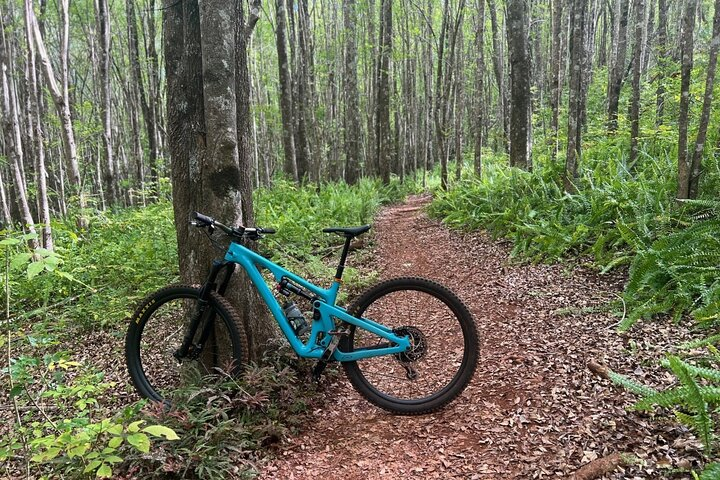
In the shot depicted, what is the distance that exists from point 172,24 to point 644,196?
554 centimetres

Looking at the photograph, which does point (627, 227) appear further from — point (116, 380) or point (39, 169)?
point (39, 169)

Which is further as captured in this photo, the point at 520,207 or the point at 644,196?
the point at 520,207

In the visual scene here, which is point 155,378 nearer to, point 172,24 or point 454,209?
point 172,24

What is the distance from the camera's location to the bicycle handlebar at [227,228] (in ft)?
10.1

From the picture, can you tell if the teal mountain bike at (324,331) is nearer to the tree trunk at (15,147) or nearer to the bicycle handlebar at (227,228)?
the bicycle handlebar at (227,228)

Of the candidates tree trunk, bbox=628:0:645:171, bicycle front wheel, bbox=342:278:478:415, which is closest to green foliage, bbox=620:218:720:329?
bicycle front wheel, bbox=342:278:478:415

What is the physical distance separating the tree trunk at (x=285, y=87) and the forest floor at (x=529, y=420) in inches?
417

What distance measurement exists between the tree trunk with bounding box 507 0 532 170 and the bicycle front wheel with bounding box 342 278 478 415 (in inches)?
264

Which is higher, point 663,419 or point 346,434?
point 663,419

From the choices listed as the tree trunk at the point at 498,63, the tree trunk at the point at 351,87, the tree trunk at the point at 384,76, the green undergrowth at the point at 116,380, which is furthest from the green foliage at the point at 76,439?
the tree trunk at the point at 384,76

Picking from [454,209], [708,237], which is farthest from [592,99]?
[708,237]

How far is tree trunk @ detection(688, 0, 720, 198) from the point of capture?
4516 millimetres

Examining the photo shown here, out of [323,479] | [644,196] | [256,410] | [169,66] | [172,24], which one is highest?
[172,24]

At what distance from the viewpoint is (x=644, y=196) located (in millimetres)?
5355
